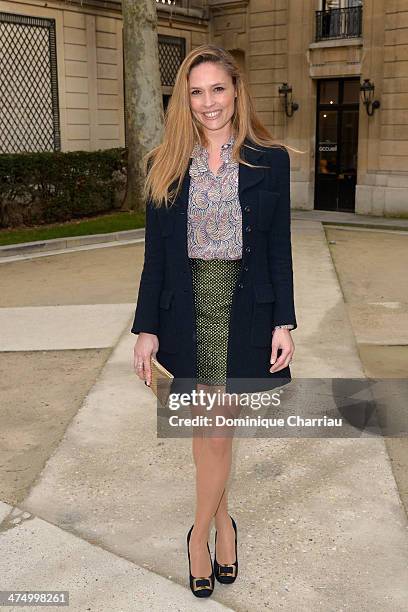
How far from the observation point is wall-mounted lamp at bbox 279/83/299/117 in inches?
750

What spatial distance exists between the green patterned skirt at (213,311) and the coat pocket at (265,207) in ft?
0.54

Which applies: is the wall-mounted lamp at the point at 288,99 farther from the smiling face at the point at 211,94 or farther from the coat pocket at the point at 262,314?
the coat pocket at the point at 262,314

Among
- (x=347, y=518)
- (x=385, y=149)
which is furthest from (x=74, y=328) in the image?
(x=385, y=149)

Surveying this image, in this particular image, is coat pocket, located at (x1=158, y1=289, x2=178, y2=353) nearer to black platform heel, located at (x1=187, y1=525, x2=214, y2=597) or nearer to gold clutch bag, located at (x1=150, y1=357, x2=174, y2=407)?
gold clutch bag, located at (x1=150, y1=357, x2=174, y2=407)

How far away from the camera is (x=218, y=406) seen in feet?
9.25

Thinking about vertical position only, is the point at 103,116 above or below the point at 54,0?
below

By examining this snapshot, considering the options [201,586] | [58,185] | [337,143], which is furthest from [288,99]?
[201,586]

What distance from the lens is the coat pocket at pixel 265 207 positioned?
2.69m

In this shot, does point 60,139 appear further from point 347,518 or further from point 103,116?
point 347,518

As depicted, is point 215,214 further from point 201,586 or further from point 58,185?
point 58,185

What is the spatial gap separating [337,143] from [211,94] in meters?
17.1

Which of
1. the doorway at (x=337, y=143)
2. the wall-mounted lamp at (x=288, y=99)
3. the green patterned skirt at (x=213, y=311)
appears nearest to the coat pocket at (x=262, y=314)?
the green patterned skirt at (x=213, y=311)

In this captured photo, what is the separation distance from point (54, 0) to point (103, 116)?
3022mm

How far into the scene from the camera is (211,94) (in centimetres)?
270
